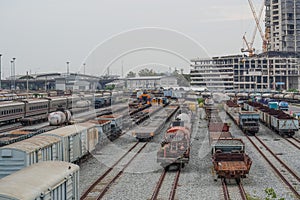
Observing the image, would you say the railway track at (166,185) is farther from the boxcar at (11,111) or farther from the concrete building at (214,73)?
the concrete building at (214,73)

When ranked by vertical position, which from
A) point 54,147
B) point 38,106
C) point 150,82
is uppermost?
point 150,82

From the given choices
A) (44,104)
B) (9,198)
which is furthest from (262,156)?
(44,104)

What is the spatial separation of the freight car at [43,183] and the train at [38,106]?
110 feet

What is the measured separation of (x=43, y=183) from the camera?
11.5m

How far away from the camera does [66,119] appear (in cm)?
4234

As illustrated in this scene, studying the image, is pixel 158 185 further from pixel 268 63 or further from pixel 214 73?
pixel 214 73

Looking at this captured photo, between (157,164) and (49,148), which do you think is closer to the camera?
(49,148)

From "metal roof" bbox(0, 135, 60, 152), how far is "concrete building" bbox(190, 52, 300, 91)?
131 m

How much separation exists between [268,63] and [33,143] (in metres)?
137

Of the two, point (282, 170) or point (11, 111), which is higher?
point (11, 111)

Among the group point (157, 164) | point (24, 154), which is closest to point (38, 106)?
point (157, 164)

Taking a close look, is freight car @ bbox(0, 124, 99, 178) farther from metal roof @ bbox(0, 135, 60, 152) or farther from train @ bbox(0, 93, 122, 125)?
train @ bbox(0, 93, 122, 125)

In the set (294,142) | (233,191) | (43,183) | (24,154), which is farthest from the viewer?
(294,142)

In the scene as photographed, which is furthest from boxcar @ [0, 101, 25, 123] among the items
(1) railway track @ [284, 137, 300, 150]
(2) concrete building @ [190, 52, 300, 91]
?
(2) concrete building @ [190, 52, 300, 91]
